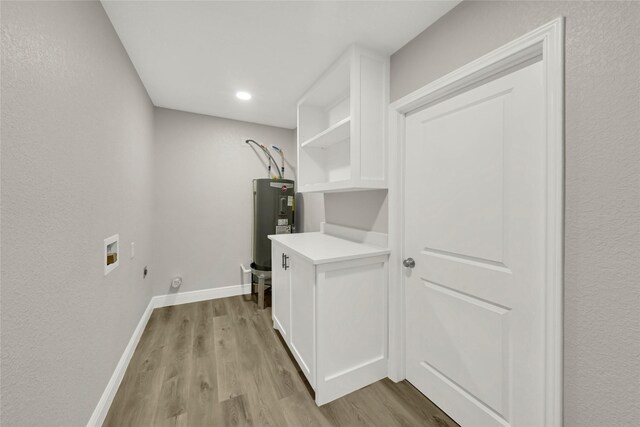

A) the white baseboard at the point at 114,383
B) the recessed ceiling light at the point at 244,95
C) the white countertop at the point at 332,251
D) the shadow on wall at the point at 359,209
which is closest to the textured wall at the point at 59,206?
the white baseboard at the point at 114,383

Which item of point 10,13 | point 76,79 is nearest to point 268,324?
point 76,79

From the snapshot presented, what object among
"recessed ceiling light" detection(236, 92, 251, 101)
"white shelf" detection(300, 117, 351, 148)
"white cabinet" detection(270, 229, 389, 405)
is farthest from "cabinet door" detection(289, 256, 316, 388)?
"recessed ceiling light" detection(236, 92, 251, 101)

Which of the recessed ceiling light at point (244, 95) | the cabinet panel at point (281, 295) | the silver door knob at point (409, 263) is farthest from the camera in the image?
the recessed ceiling light at point (244, 95)

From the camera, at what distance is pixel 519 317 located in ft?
3.42

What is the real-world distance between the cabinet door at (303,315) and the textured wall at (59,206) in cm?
108

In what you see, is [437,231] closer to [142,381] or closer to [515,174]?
[515,174]

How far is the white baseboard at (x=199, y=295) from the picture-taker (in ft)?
8.95

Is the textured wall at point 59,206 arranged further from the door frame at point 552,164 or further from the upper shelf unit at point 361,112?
the door frame at point 552,164

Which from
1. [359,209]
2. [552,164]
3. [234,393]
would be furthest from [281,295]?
[552,164]

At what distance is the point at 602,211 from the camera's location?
0.80 m

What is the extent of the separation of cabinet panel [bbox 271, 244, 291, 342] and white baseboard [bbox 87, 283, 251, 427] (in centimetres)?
107

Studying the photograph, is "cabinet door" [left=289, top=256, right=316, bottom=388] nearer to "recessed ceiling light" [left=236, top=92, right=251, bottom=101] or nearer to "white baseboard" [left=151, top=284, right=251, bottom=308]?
"white baseboard" [left=151, top=284, right=251, bottom=308]

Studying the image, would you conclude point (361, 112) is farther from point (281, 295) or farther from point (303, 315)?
point (281, 295)

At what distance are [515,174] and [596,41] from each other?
479mm
